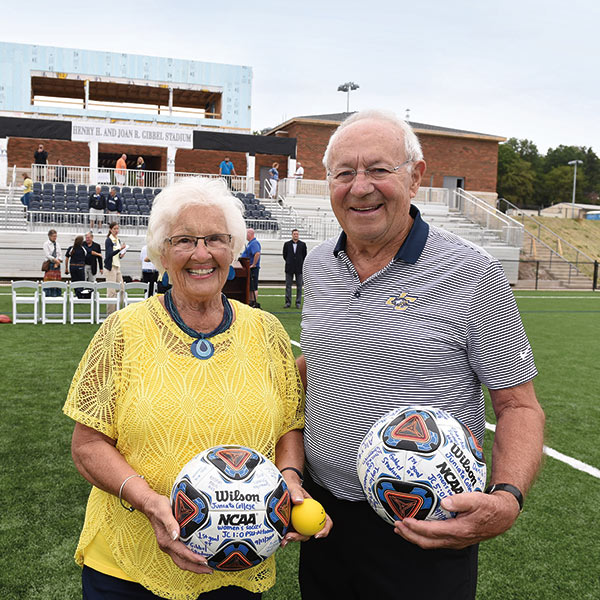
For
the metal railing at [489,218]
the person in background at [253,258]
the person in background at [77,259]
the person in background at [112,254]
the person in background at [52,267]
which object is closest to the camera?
the person in background at [253,258]

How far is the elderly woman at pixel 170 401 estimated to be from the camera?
2.10 metres

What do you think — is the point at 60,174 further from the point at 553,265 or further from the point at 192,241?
the point at 192,241

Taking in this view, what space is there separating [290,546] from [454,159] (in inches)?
1534

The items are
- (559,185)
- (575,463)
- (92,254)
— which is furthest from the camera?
(559,185)

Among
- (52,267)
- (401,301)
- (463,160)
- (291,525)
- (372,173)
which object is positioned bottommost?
(52,267)

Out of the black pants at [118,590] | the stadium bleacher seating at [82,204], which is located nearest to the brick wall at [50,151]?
the stadium bleacher seating at [82,204]

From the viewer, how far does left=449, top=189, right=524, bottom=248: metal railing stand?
28.9m

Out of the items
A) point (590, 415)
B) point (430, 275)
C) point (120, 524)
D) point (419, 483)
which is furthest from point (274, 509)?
point (590, 415)

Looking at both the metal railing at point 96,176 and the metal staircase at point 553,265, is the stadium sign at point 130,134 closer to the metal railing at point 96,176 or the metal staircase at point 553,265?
the metal railing at point 96,176

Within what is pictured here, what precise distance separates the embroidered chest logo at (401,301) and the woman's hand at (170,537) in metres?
1.00

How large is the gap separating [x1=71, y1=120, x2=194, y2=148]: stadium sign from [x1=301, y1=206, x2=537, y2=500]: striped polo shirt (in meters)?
29.3

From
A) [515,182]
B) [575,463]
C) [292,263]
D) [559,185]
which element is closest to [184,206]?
[575,463]

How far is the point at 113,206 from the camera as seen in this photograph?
922 inches
